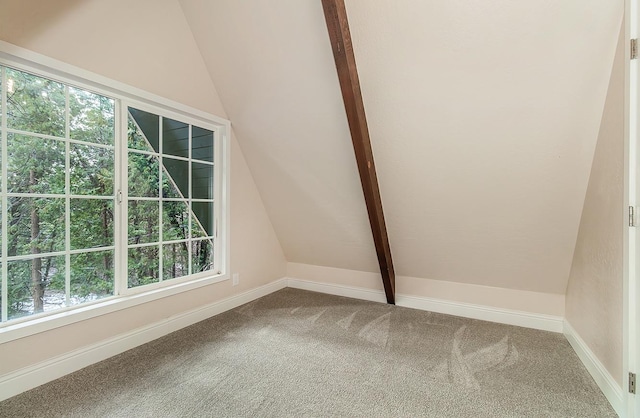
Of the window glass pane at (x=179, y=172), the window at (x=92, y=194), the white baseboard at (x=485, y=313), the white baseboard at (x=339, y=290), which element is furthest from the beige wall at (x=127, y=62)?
the white baseboard at (x=485, y=313)

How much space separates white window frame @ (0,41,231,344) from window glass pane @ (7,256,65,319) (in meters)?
0.05

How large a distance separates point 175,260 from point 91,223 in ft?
2.44

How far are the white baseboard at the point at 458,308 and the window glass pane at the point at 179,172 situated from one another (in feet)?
6.60

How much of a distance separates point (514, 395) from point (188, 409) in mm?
1871

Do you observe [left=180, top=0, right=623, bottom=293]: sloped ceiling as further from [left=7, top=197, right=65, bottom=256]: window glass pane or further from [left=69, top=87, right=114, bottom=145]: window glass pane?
[left=7, top=197, right=65, bottom=256]: window glass pane

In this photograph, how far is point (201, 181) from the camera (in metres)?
2.78

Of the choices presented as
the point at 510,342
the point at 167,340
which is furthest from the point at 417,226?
the point at 167,340

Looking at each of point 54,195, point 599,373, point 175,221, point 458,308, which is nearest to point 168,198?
point 175,221

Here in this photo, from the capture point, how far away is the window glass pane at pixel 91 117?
1.91m

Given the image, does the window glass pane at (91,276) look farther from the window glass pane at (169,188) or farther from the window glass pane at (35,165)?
the window glass pane at (169,188)

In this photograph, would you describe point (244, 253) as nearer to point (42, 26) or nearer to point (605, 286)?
point (42, 26)

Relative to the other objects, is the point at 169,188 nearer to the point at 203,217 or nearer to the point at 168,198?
the point at 168,198

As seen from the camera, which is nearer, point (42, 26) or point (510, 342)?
point (42, 26)

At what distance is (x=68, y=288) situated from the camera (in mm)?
1879
